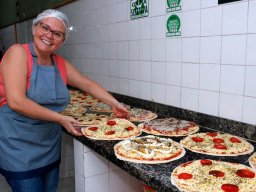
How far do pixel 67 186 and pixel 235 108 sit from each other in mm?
1977

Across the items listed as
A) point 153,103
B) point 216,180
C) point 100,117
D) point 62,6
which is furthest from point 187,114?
point 62,6

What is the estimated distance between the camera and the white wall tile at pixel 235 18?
1835 millimetres

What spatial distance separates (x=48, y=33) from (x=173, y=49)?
3.54ft

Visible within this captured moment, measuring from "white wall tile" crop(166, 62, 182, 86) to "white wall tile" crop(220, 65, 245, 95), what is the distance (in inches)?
17.4

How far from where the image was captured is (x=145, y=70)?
2783 mm

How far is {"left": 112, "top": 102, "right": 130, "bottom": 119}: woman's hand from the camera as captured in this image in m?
2.36

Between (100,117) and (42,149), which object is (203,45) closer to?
(100,117)

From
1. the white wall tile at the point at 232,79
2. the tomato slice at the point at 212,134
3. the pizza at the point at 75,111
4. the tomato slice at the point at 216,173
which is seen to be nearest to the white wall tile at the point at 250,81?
the white wall tile at the point at 232,79

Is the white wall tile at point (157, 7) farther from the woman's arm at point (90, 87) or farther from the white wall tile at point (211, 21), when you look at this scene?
the woman's arm at point (90, 87)

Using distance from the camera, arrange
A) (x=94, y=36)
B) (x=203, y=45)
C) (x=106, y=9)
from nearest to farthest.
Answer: (x=203, y=45)
(x=106, y=9)
(x=94, y=36)

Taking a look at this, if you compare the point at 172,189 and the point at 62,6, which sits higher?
the point at 62,6

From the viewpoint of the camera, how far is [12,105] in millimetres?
1745

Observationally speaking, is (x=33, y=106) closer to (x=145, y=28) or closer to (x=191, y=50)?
(x=191, y=50)

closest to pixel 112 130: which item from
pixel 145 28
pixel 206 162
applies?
pixel 206 162
